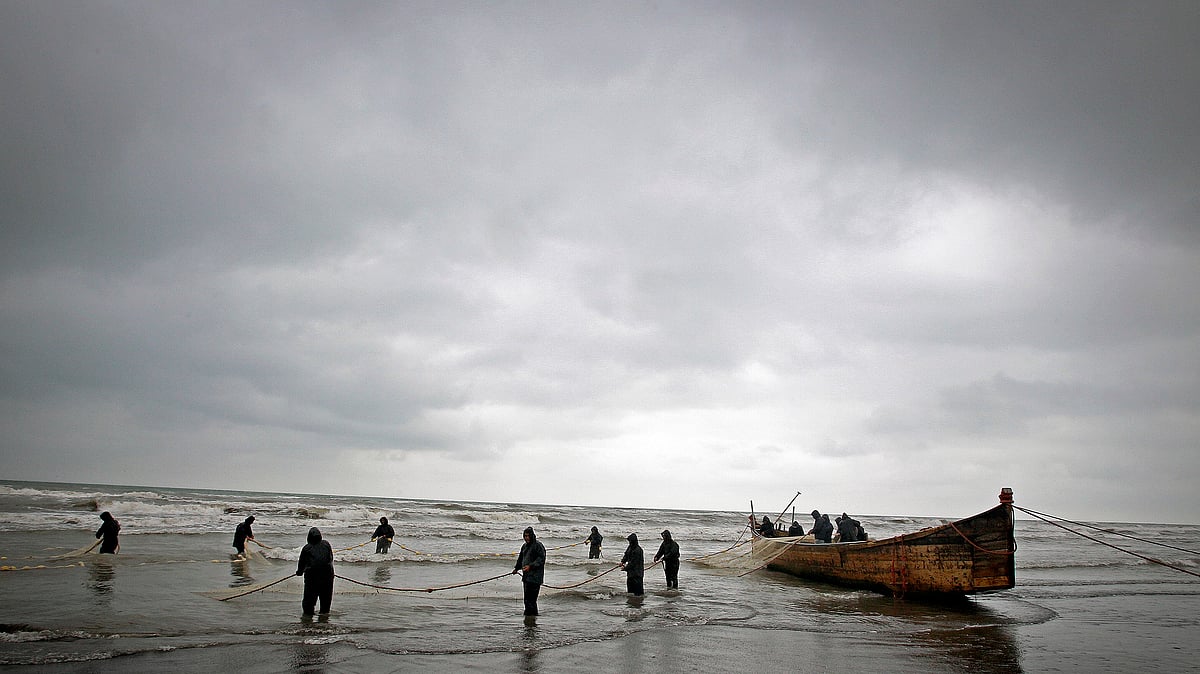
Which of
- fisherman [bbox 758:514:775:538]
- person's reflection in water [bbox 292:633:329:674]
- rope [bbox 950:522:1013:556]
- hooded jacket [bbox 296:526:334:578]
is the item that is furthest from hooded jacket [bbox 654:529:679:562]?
person's reflection in water [bbox 292:633:329:674]

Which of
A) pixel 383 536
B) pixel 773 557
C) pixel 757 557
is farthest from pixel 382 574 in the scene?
pixel 757 557

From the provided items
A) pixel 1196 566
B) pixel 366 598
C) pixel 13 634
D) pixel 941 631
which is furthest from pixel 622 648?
pixel 1196 566

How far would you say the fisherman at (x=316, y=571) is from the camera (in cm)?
1091

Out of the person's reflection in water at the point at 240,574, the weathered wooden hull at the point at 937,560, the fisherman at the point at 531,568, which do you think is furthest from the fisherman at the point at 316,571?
the weathered wooden hull at the point at 937,560

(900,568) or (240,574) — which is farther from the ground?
(900,568)

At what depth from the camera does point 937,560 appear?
1477 cm

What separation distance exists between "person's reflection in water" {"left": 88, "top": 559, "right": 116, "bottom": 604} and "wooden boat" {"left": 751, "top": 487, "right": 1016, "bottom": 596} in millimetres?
16418

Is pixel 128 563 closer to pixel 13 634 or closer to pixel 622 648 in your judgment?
pixel 13 634

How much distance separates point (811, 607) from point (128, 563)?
699 inches

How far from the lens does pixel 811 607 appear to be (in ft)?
47.6

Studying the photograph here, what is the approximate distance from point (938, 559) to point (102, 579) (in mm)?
18679

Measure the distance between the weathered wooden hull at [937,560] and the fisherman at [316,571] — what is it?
11871 millimetres

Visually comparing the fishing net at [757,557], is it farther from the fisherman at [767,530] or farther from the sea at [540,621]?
the fisherman at [767,530]

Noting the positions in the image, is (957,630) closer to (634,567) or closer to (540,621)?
(634,567)
